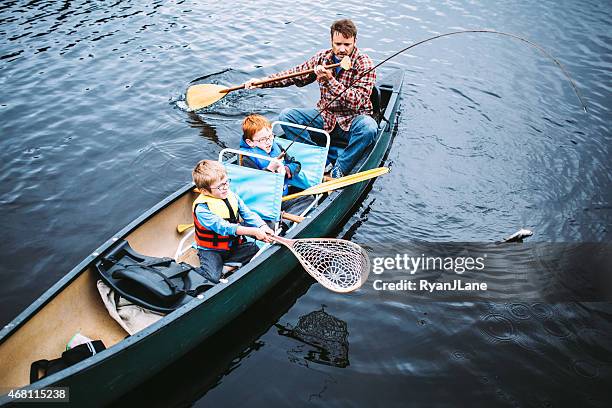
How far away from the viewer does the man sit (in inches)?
249

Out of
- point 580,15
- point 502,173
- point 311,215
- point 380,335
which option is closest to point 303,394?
point 380,335

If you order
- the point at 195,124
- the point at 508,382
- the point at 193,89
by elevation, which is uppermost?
the point at 193,89

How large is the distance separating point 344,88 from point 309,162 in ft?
3.73

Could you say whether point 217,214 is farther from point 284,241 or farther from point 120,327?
point 120,327

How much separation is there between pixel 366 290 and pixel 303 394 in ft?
5.40

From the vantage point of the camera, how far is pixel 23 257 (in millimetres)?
6023

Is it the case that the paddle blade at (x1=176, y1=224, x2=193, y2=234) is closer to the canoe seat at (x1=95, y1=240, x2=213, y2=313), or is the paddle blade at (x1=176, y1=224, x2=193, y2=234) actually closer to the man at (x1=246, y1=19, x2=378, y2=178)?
the canoe seat at (x1=95, y1=240, x2=213, y2=313)

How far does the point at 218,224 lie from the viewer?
4.87 m

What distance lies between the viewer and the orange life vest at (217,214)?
4879 millimetres

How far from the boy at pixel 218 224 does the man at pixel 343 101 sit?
6.40 ft

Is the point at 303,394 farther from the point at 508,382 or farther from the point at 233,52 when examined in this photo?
the point at 233,52

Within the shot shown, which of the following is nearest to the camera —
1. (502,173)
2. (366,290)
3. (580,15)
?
(366,290)

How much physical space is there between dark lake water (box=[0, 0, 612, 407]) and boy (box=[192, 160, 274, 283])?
0.79 m

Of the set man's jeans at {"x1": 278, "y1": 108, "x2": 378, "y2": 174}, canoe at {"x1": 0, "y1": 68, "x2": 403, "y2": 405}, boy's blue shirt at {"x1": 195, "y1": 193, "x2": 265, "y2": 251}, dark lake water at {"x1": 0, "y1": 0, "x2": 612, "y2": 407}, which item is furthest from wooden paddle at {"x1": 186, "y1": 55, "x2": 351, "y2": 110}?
boy's blue shirt at {"x1": 195, "y1": 193, "x2": 265, "y2": 251}
